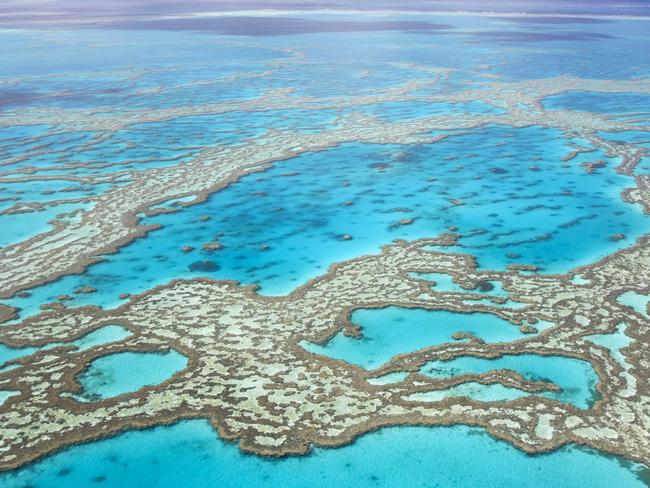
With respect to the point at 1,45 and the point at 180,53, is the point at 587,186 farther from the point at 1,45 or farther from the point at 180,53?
the point at 1,45

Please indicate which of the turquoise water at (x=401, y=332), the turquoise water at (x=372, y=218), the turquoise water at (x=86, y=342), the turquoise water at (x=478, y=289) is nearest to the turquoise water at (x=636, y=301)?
the turquoise water at (x=372, y=218)

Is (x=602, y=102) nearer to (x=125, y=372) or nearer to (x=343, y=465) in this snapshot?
(x=343, y=465)

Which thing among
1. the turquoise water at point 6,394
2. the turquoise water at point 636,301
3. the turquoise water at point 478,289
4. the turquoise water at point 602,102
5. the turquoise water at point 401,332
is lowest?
the turquoise water at point 6,394

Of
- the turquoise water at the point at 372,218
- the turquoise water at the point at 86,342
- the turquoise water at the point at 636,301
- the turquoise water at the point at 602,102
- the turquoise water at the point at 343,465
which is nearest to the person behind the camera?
the turquoise water at the point at 343,465

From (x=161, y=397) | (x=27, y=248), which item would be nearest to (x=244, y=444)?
(x=161, y=397)

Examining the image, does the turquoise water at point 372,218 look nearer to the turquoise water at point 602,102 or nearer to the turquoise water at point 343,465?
the turquoise water at point 343,465

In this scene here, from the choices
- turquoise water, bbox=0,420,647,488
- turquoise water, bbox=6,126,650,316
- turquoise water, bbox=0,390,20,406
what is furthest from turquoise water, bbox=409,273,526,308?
turquoise water, bbox=0,390,20,406
